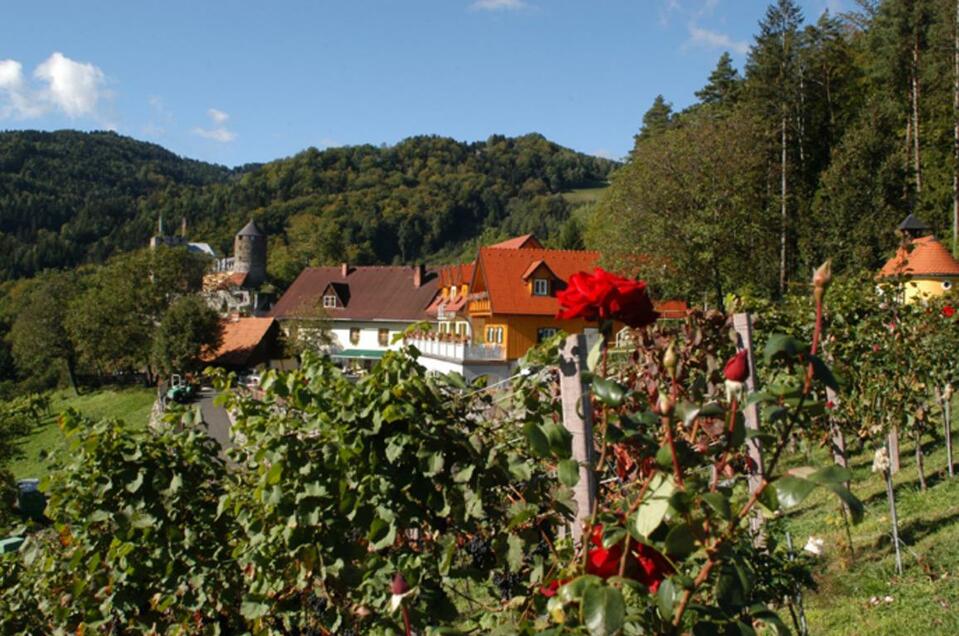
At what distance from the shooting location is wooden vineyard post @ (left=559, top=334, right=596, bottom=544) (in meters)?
2.23

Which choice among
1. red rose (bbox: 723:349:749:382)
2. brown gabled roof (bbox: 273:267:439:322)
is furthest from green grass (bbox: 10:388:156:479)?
red rose (bbox: 723:349:749:382)

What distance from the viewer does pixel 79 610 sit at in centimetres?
341

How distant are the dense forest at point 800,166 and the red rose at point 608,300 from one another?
25065 millimetres

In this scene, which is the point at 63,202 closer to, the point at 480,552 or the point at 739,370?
the point at 480,552

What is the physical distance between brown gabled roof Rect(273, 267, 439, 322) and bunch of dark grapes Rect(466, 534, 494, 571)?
4292 centimetres

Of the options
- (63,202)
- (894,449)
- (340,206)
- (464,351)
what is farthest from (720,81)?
(63,202)

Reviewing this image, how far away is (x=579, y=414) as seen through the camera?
2.27 metres

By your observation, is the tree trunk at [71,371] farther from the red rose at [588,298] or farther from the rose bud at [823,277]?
the rose bud at [823,277]

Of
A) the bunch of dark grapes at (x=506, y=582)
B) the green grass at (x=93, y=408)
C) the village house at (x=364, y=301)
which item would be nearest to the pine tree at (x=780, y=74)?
the village house at (x=364, y=301)

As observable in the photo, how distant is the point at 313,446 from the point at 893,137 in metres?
35.5

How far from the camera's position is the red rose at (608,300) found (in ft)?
5.94

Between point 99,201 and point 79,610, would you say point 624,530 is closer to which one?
point 79,610

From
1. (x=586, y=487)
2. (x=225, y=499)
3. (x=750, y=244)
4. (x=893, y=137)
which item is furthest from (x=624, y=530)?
(x=893, y=137)

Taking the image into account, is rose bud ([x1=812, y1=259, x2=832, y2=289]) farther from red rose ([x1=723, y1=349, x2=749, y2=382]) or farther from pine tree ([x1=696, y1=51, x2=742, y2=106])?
pine tree ([x1=696, y1=51, x2=742, y2=106])
